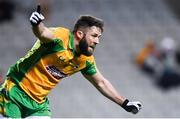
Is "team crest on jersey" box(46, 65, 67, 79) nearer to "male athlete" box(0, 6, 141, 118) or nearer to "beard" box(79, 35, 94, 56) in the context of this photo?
"male athlete" box(0, 6, 141, 118)

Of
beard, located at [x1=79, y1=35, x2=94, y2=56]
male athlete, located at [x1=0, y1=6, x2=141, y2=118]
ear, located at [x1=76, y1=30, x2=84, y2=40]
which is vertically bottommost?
male athlete, located at [x1=0, y1=6, x2=141, y2=118]

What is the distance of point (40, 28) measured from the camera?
5488mm

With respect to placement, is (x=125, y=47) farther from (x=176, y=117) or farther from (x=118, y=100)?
(x=118, y=100)

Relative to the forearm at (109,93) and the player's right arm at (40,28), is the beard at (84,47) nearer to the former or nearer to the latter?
the player's right arm at (40,28)

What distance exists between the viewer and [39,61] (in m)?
5.88

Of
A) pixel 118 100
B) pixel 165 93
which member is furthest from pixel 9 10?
pixel 118 100

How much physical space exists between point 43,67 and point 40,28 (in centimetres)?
48

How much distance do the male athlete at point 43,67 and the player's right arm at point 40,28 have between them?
135 mm

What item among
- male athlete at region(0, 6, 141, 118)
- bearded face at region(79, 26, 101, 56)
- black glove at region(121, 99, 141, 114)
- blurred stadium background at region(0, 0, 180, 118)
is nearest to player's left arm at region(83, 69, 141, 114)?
black glove at region(121, 99, 141, 114)

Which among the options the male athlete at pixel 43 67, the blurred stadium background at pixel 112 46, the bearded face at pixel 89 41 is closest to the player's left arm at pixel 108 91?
the male athlete at pixel 43 67

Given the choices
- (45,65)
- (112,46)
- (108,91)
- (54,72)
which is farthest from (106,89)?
(112,46)

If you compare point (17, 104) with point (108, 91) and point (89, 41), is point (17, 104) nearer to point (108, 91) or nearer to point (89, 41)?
point (89, 41)

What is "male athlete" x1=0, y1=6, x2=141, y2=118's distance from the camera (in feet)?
19.2

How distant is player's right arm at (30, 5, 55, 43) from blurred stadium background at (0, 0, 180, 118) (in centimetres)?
565
